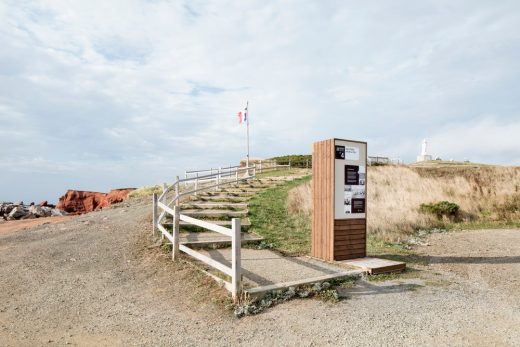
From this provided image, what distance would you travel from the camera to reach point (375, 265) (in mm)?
8039

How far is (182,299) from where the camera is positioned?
676 centimetres

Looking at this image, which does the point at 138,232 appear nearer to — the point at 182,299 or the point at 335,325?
the point at 182,299

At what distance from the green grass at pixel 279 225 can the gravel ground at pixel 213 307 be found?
3166mm

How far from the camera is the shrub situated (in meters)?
15.5

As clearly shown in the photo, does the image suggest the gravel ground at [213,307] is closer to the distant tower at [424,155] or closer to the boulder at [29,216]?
the boulder at [29,216]

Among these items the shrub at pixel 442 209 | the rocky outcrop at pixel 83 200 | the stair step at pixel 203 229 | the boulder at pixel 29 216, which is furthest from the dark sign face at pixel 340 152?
the rocky outcrop at pixel 83 200

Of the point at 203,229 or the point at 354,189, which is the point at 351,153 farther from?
the point at 203,229

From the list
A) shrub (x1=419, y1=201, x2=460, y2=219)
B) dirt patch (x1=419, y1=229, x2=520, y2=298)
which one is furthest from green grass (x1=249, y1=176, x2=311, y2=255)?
shrub (x1=419, y1=201, x2=460, y2=219)

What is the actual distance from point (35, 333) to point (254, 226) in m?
7.74

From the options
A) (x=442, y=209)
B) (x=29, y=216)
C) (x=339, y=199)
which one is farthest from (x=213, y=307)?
(x=29, y=216)

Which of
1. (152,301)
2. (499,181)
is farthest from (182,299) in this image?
(499,181)

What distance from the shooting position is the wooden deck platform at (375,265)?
309 inches

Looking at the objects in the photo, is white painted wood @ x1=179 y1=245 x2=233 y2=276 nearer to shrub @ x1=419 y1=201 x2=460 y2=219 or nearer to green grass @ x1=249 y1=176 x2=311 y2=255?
green grass @ x1=249 y1=176 x2=311 y2=255

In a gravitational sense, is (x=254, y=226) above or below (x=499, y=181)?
below
